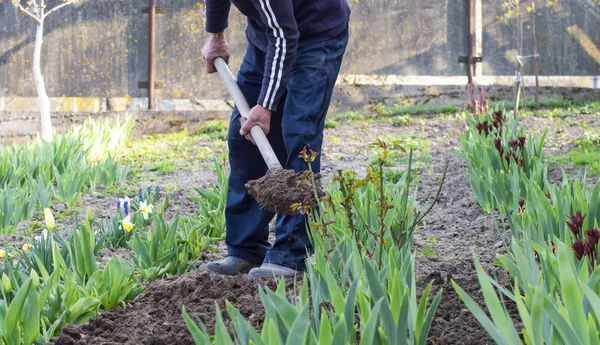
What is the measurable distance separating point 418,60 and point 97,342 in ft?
24.4

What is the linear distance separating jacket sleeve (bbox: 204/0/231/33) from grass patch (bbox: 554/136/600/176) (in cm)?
233

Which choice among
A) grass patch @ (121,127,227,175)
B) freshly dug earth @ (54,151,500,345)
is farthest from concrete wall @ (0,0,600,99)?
freshly dug earth @ (54,151,500,345)

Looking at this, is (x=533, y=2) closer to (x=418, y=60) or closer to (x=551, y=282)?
(x=418, y=60)

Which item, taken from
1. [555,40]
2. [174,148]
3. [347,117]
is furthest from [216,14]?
[555,40]

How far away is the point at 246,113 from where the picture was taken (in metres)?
2.60

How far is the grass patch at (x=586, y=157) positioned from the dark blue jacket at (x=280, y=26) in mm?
2173

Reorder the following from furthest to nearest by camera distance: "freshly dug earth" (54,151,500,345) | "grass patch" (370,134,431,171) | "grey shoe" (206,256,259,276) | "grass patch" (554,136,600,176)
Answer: "grass patch" (370,134,431,171) < "grass patch" (554,136,600,176) < "grey shoe" (206,256,259,276) < "freshly dug earth" (54,151,500,345)

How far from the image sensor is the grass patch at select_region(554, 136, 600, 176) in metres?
4.34

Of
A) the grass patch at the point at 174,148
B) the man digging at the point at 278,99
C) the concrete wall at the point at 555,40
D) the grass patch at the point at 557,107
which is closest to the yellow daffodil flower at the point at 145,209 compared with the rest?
the man digging at the point at 278,99

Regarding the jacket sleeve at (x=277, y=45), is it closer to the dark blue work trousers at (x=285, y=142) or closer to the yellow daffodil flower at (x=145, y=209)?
the dark blue work trousers at (x=285, y=142)

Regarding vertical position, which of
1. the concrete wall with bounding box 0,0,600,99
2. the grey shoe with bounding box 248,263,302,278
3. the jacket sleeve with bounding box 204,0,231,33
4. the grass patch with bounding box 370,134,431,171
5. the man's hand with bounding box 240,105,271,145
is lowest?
the grey shoe with bounding box 248,263,302,278

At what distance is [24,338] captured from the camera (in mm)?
1847

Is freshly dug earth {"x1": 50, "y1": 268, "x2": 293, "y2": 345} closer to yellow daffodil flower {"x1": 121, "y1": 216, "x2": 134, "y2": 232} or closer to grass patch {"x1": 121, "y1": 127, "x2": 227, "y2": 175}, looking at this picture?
yellow daffodil flower {"x1": 121, "y1": 216, "x2": 134, "y2": 232}

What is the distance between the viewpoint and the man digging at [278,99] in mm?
2486
